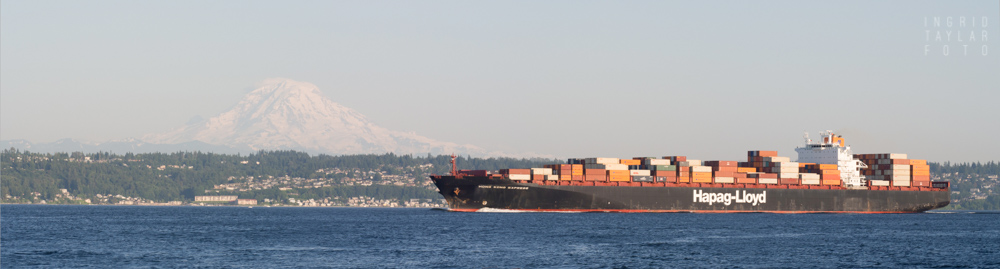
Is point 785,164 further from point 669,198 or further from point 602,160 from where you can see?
point 602,160

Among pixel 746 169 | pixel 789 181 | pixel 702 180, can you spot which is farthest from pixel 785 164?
pixel 702 180

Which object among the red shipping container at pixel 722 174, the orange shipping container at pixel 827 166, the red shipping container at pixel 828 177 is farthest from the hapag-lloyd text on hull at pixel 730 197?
the orange shipping container at pixel 827 166

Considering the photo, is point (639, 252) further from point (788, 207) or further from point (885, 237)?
point (788, 207)

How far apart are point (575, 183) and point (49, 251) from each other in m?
65.6

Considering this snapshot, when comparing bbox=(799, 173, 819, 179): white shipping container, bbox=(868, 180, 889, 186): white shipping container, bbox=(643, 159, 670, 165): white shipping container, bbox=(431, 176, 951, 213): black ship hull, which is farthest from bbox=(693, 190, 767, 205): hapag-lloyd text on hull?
bbox=(868, 180, 889, 186): white shipping container

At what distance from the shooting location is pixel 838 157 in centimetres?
13800

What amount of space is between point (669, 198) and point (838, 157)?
2991cm

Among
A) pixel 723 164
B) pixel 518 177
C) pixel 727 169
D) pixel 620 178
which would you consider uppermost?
pixel 723 164

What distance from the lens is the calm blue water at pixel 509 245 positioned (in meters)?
61.3

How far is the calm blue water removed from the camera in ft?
201

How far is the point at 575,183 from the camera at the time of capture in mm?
119312

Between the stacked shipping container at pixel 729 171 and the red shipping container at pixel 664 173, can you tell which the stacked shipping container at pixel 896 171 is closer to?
the stacked shipping container at pixel 729 171

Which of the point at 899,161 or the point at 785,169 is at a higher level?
the point at 899,161

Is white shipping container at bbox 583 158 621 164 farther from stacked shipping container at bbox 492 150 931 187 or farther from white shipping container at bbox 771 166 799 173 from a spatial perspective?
white shipping container at bbox 771 166 799 173
